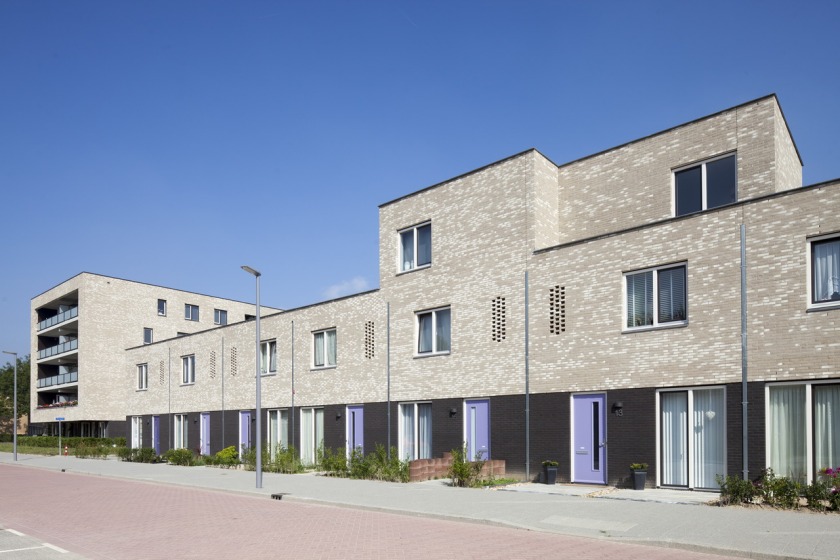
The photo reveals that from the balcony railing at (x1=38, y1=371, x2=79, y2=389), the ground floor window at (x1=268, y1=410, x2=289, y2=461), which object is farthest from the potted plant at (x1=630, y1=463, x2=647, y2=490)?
the balcony railing at (x1=38, y1=371, x2=79, y2=389)

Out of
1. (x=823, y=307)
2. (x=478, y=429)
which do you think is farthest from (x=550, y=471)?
(x=823, y=307)

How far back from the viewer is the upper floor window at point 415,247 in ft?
79.5

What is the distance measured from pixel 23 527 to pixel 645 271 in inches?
565

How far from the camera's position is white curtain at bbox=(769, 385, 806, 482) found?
14.4m

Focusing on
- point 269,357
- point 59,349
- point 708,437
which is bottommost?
point 708,437

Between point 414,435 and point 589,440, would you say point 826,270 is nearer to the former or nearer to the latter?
point 589,440

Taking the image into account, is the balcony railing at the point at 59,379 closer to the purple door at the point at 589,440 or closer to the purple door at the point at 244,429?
the purple door at the point at 244,429

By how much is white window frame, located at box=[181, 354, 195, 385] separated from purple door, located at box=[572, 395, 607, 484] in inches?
937

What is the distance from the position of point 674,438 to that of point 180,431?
28.1 meters

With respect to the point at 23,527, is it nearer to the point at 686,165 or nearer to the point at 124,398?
the point at 686,165

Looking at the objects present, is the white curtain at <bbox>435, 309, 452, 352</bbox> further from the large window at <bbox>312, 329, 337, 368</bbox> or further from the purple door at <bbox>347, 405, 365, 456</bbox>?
the large window at <bbox>312, 329, 337, 368</bbox>

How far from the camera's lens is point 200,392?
3553 centimetres

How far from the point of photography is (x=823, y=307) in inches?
560

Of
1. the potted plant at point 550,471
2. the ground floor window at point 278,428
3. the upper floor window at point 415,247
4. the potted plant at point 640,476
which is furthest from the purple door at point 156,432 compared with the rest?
the potted plant at point 640,476
